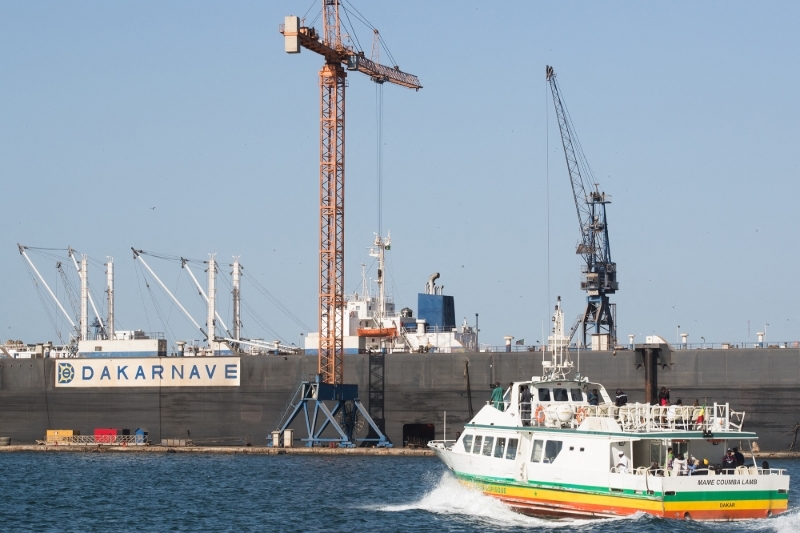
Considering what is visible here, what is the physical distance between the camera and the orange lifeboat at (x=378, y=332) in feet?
289

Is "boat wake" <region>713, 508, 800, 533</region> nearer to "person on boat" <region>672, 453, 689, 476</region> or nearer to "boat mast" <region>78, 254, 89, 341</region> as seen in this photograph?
"person on boat" <region>672, 453, 689, 476</region>

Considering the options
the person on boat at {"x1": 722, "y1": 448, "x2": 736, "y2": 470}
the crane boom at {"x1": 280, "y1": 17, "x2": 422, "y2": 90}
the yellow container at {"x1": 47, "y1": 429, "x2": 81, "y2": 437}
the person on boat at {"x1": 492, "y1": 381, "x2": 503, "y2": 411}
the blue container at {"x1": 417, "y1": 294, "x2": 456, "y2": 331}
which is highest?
the crane boom at {"x1": 280, "y1": 17, "x2": 422, "y2": 90}

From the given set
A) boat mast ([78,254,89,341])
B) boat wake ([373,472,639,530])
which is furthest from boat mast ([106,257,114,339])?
boat wake ([373,472,639,530])

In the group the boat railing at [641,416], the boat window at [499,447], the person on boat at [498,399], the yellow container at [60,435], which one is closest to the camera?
the boat railing at [641,416]

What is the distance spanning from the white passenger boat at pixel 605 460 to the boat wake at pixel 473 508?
0.34 metres

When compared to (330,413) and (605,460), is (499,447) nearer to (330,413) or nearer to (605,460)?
(605,460)

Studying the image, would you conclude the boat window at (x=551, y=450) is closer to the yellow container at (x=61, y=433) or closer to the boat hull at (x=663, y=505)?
the boat hull at (x=663, y=505)

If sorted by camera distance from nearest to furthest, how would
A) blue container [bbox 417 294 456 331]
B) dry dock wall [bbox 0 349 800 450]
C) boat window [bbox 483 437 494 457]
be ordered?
boat window [bbox 483 437 494 457], dry dock wall [bbox 0 349 800 450], blue container [bbox 417 294 456 331]

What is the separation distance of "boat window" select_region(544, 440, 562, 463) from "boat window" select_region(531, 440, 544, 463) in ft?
0.75

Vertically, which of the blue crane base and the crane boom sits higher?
the crane boom

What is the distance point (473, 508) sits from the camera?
42.7 meters

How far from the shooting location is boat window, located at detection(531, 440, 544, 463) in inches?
1599

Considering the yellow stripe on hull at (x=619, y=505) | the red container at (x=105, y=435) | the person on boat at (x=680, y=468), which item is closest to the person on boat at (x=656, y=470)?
the person on boat at (x=680, y=468)

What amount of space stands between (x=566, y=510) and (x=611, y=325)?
61622 mm
